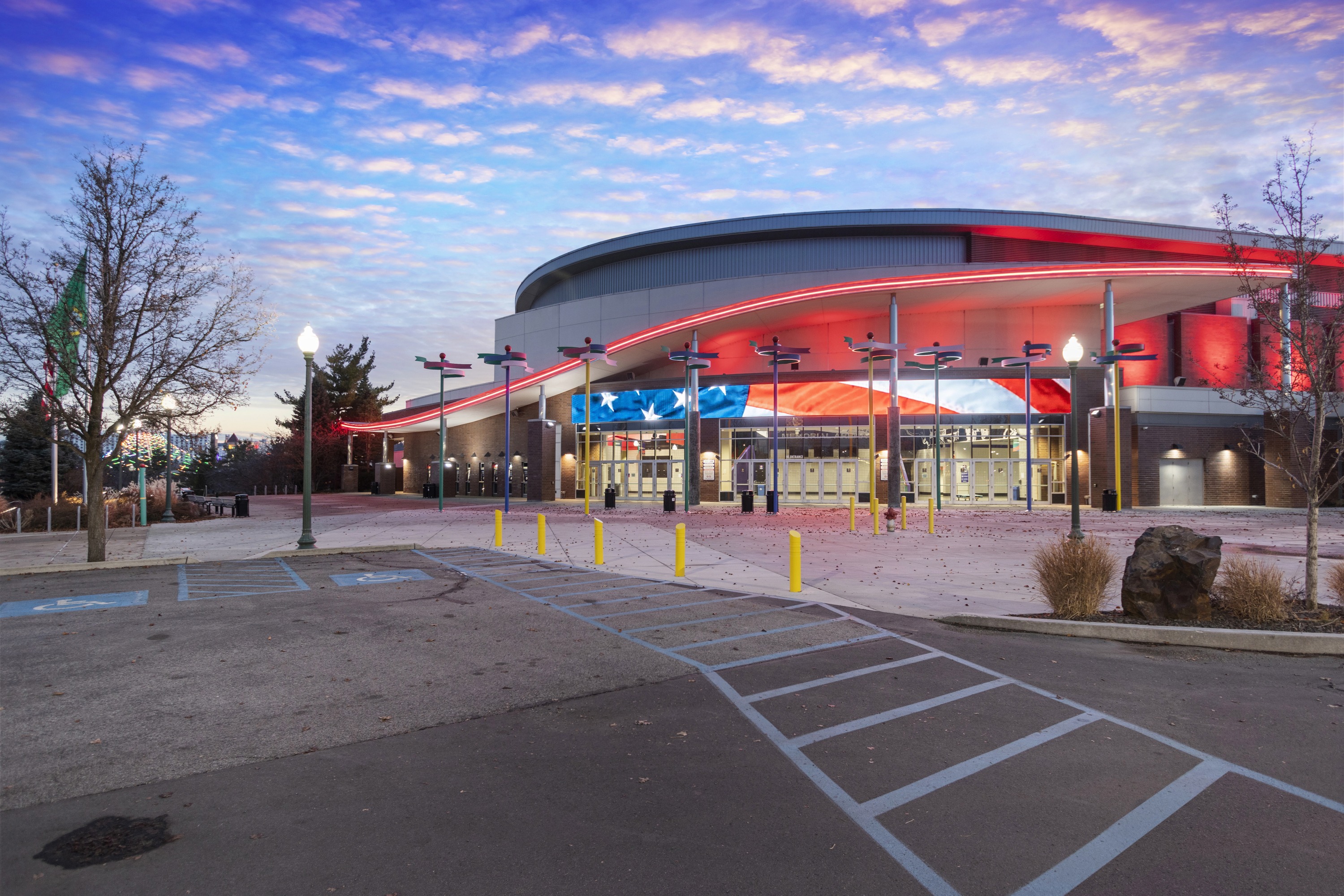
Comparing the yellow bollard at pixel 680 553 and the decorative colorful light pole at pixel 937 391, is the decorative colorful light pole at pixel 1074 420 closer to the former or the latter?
the yellow bollard at pixel 680 553

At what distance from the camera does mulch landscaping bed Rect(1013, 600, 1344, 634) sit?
823cm

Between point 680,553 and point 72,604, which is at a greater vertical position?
point 680,553

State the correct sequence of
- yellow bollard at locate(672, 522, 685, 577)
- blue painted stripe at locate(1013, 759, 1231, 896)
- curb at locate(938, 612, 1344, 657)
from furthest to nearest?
yellow bollard at locate(672, 522, 685, 577) → curb at locate(938, 612, 1344, 657) → blue painted stripe at locate(1013, 759, 1231, 896)

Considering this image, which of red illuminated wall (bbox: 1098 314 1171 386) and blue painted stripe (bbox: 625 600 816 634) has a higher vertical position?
red illuminated wall (bbox: 1098 314 1171 386)

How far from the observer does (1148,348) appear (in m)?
42.5

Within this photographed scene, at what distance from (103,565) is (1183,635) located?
17331 mm

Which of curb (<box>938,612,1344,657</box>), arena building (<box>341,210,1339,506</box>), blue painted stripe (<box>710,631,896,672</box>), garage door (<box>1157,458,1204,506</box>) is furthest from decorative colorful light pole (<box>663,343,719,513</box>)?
garage door (<box>1157,458,1204,506</box>)

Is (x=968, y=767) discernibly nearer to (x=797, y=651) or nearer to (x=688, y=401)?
(x=797, y=651)

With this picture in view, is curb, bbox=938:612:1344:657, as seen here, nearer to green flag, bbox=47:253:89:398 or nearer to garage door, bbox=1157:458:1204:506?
green flag, bbox=47:253:89:398

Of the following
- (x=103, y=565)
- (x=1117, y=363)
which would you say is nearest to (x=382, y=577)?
(x=103, y=565)

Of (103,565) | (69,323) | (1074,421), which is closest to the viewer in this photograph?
(69,323)

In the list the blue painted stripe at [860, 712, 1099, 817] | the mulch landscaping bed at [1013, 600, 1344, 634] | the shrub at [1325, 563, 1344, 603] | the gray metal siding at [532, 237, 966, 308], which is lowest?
the blue painted stripe at [860, 712, 1099, 817]

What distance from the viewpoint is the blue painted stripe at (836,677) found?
6391 mm

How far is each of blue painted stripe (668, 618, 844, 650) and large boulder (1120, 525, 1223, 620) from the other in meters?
3.54
